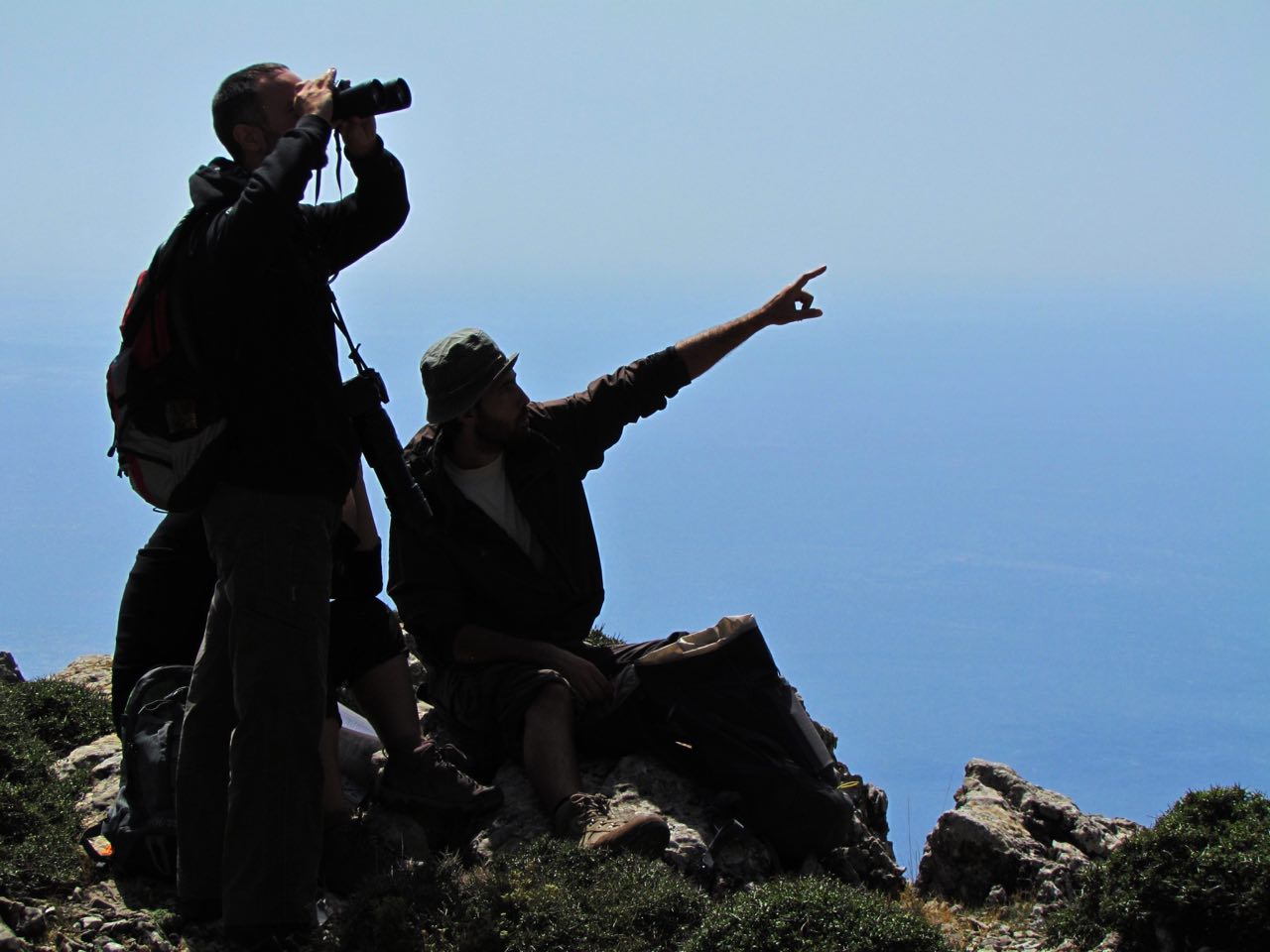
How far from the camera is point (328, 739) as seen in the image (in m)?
5.91

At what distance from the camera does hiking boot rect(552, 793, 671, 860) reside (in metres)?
5.74

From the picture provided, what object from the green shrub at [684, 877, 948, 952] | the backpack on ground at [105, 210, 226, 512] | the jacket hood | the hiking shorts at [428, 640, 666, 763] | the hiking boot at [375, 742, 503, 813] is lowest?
the green shrub at [684, 877, 948, 952]

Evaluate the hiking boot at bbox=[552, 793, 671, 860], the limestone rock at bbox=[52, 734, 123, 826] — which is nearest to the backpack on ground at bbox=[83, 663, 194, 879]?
the limestone rock at bbox=[52, 734, 123, 826]

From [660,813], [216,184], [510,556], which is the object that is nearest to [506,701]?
[510,556]

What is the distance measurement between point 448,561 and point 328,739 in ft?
3.77

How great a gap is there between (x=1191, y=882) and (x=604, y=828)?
2210 mm

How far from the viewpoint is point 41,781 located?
655cm

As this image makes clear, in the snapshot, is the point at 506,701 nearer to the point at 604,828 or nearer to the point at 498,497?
the point at 604,828

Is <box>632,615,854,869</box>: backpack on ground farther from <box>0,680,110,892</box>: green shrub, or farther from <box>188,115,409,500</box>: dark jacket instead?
<box>0,680,110,892</box>: green shrub

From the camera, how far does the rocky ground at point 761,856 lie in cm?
551

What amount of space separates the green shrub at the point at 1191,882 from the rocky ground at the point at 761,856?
0.48 ft

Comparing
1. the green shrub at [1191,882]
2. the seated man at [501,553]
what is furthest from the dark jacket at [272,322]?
the green shrub at [1191,882]

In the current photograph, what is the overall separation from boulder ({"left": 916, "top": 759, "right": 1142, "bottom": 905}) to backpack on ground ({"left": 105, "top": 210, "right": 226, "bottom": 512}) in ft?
12.5

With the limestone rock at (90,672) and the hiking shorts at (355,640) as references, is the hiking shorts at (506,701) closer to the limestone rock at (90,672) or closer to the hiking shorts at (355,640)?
the hiking shorts at (355,640)
